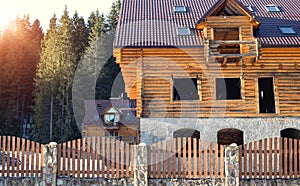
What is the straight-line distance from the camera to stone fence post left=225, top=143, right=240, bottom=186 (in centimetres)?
1123

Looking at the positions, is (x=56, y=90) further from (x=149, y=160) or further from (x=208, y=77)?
(x=149, y=160)

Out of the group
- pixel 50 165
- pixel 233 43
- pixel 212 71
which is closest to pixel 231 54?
pixel 233 43

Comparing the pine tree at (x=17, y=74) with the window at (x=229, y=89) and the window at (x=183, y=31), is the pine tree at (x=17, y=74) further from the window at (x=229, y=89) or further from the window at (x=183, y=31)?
the window at (x=183, y=31)

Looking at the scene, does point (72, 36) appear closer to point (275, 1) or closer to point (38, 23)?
point (38, 23)

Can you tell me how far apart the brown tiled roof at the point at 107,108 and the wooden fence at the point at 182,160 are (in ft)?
65.4

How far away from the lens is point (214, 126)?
17.2m

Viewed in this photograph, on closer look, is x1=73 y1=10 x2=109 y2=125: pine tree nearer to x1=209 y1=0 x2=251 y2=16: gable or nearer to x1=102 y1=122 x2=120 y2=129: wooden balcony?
x1=102 y1=122 x2=120 y2=129: wooden balcony

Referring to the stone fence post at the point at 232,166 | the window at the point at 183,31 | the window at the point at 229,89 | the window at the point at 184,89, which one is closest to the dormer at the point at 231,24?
the window at the point at 183,31

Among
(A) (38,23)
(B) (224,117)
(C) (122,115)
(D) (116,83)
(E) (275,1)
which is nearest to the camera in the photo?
(B) (224,117)

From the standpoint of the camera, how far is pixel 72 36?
41.1 meters

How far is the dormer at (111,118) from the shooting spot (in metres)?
30.8

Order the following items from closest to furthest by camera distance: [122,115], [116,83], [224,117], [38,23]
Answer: [224,117] < [122,115] < [116,83] < [38,23]

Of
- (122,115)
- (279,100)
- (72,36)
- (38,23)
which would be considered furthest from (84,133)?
(38,23)

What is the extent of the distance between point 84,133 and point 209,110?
17434mm
